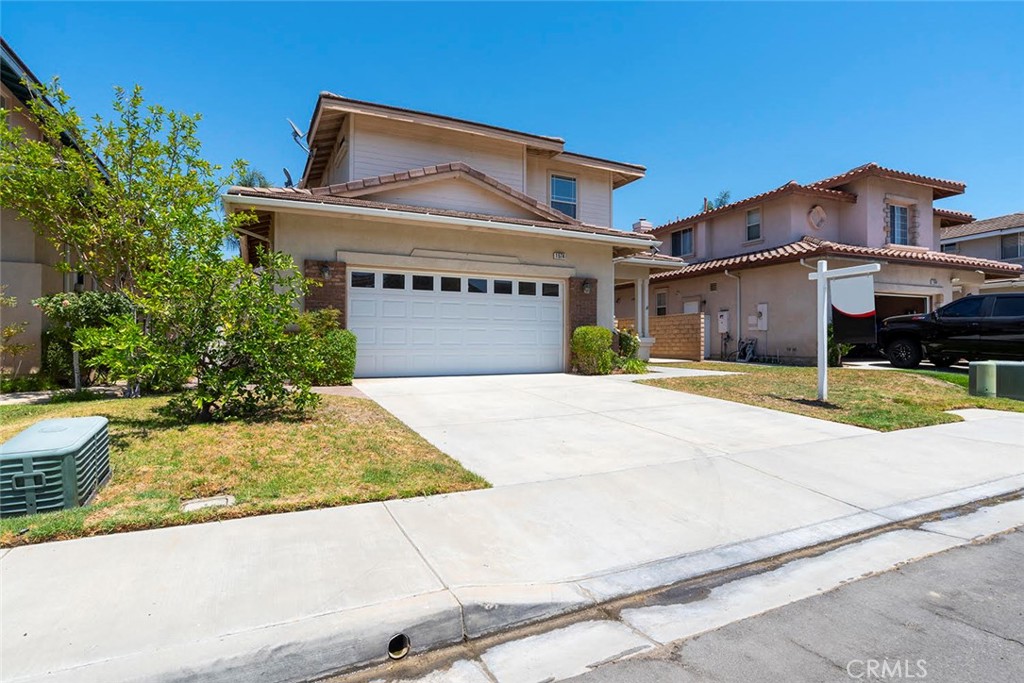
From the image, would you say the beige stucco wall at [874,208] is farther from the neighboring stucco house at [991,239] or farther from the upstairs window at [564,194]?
the upstairs window at [564,194]

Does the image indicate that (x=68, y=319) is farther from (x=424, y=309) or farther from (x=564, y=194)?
(x=564, y=194)

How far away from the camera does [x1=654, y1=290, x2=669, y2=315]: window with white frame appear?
967 inches

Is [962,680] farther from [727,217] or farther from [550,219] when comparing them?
[727,217]

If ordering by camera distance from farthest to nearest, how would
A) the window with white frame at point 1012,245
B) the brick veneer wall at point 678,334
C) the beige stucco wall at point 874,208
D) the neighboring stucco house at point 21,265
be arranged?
the window with white frame at point 1012,245
the beige stucco wall at point 874,208
the brick veneer wall at point 678,334
the neighboring stucco house at point 21,265

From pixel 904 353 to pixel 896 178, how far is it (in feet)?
27.1

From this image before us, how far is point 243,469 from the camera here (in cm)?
496

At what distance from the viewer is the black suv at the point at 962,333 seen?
13359 millimetres

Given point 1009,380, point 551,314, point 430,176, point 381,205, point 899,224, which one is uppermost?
point 899,224

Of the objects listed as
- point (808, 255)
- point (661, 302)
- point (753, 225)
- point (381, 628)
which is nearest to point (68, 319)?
point (381, 628)

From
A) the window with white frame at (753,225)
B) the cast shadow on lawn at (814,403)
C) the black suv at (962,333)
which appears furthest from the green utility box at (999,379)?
the window with white frame at (753,225)

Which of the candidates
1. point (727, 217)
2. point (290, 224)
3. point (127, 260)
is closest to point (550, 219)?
point (290, 224)

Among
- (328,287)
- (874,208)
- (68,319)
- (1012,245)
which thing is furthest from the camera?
(1012,245)

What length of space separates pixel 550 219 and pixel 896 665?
40.5 feet

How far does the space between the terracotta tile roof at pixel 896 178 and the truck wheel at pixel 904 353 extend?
7154 millimetres
